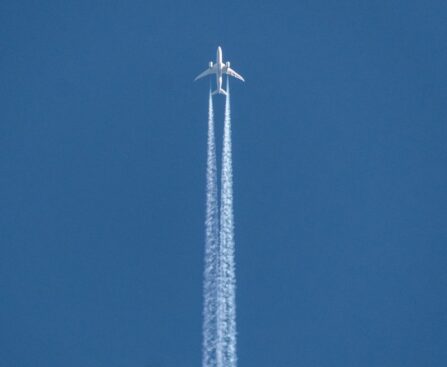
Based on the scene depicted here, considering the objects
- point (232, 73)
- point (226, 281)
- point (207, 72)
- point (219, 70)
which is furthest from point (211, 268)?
point (207, 72)

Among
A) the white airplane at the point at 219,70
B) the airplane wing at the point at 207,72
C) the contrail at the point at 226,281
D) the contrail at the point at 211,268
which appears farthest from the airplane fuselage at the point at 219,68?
the contrail at the point at 226,281

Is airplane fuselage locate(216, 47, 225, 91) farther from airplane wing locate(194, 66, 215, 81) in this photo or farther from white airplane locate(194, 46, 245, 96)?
airplane wing locate(194, 66, 215, 81)

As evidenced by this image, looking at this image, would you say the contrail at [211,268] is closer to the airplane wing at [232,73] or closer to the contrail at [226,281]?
the contrail at [226,281]

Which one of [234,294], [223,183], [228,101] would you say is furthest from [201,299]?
[228,101]

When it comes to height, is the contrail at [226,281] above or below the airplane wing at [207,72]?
below

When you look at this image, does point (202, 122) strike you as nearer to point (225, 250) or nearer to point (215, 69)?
point (215, 69)

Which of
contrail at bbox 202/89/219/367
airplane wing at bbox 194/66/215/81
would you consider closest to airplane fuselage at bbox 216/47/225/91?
airplane wing at bbox 194/66/215/81
